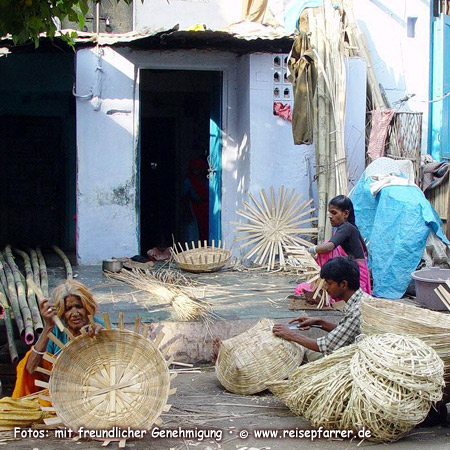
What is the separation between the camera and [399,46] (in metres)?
10.8

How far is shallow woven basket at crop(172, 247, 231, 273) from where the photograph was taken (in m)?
9.08

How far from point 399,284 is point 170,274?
8.40 feet

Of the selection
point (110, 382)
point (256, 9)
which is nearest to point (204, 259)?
point (256, 9)

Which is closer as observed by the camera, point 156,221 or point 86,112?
point 86,112

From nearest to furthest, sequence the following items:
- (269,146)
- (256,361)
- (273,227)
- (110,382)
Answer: (110,382) < (256,361) < (273,227) < (269,146)

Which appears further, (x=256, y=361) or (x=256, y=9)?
(x=256, y=9)

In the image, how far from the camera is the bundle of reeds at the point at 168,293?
655 cm

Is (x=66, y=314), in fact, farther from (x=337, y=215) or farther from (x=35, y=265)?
(x=35, y=265)

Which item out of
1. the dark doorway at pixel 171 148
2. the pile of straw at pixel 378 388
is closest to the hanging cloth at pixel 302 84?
the dark doorway at pixel 171 148

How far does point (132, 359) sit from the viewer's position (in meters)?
4.49

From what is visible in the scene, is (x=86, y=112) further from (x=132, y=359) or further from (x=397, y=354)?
(x=397, y=354)

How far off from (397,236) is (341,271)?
3.40 metres

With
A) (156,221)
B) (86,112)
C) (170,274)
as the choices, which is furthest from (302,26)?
(156,221)

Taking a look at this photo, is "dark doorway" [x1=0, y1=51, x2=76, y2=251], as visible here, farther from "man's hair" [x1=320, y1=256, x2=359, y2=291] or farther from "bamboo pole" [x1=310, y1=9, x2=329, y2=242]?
"man's hair" [x1=320, y1=256, x2=359, y2=291]
